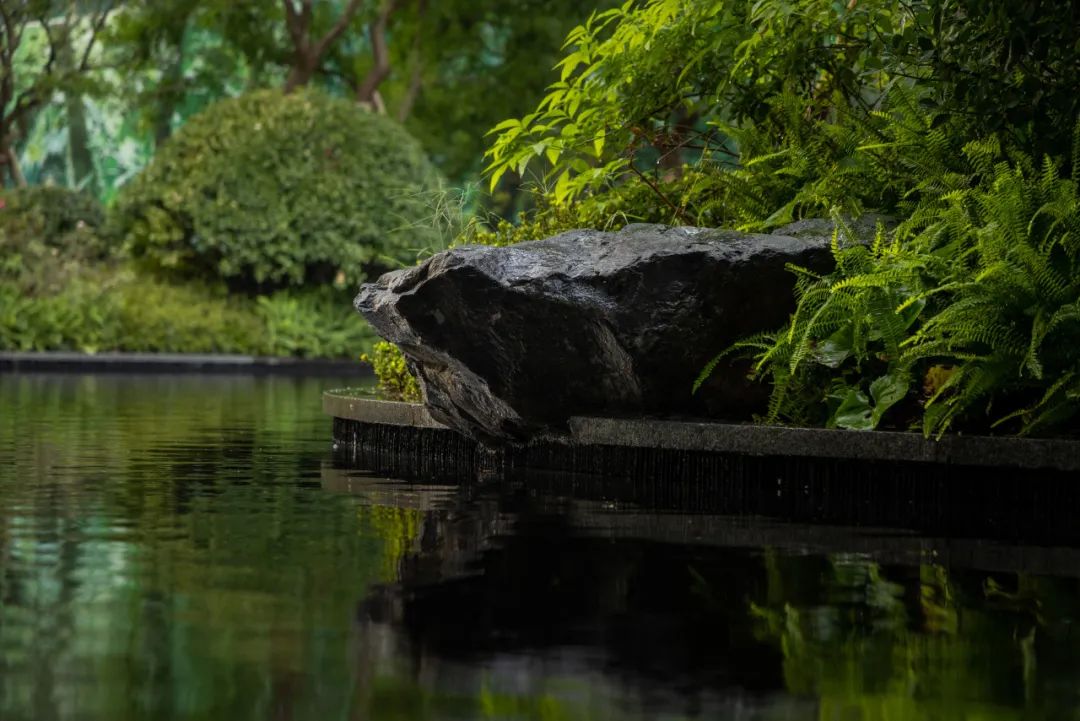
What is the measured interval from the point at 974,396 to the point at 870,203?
261 centimetres

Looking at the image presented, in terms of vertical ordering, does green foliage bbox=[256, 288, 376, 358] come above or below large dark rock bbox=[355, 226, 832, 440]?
above

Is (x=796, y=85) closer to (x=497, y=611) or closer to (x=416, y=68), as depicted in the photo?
(x=497, y=611)

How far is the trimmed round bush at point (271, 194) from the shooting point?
31.4 metres

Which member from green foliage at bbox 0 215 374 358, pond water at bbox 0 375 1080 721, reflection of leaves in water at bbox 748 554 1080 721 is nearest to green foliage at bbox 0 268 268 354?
green foliage at bbox 0 215 374 358

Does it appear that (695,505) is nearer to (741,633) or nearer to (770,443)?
(770,443)

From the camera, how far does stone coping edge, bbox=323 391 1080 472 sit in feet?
27.3

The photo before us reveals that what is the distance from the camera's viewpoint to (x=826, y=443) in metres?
8.91

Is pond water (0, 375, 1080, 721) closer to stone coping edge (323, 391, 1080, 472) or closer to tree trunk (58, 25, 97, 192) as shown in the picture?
stone coping edge (323, 391, 1080, 472)

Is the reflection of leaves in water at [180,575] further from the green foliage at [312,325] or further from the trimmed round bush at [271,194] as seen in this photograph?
the trimmed round bush at [271,194]

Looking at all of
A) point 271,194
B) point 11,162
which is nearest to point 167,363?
point 271,194

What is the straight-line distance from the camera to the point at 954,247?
30.0 ft

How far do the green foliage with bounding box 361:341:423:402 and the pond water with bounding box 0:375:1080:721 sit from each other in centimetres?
316

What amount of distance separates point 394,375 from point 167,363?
15686 millimetres

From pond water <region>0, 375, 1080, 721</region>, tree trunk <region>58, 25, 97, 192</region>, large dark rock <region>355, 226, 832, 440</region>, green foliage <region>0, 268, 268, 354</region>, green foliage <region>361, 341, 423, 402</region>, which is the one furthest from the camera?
tree trunk <region>58, 25, 97, 192</region>
